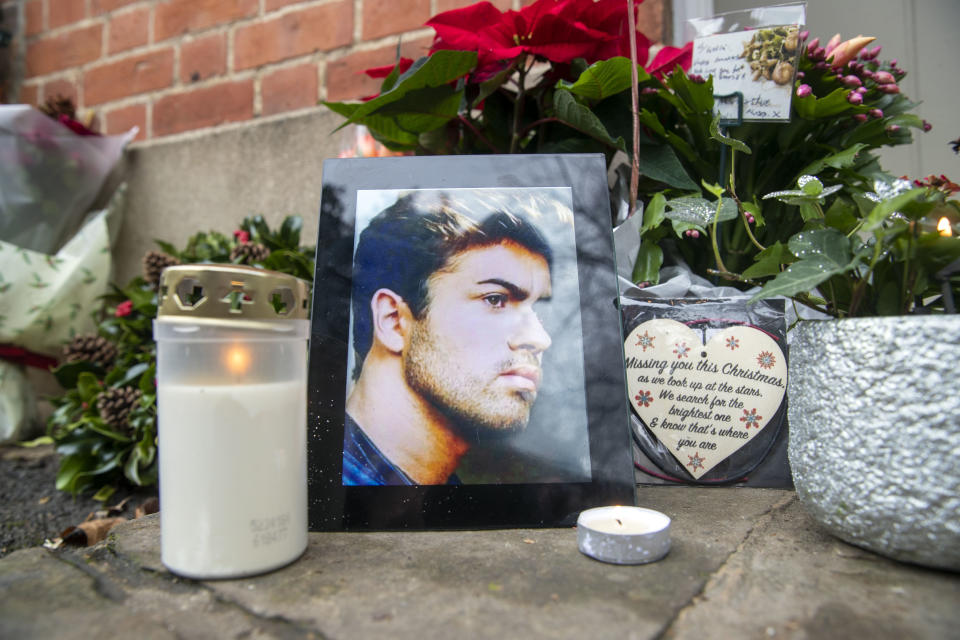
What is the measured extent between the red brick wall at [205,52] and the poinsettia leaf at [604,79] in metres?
0.41

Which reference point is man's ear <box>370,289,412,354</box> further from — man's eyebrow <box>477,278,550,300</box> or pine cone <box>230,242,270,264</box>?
pine cone <box>230,242,270,264</box>

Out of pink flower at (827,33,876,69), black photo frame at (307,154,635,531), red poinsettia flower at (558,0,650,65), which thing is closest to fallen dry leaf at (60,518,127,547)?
black photo frame at (307,154,635,531)

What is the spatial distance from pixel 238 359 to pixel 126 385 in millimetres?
962

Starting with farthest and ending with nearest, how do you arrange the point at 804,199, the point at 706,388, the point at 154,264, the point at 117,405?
1. the point at 154,264
2. the point at 117,405
3. the point at 706,388
4. the point at 804,199

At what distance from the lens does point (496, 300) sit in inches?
27.6

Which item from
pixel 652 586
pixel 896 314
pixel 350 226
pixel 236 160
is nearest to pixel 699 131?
pixel 896 314

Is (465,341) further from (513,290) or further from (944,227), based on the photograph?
(944,227)

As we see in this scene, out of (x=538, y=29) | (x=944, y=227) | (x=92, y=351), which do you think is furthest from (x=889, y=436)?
(x=92, y=351)

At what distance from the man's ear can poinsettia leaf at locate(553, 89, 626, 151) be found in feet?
1.32

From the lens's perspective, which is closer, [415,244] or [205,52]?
[415,244]

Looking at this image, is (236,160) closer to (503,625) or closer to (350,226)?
(350,226)

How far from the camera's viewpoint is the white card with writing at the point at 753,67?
81 centimetres

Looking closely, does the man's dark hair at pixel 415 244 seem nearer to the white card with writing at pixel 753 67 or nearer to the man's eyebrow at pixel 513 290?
the man's eyebrow at pixel 513 290

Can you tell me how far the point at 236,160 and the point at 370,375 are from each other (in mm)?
1248
